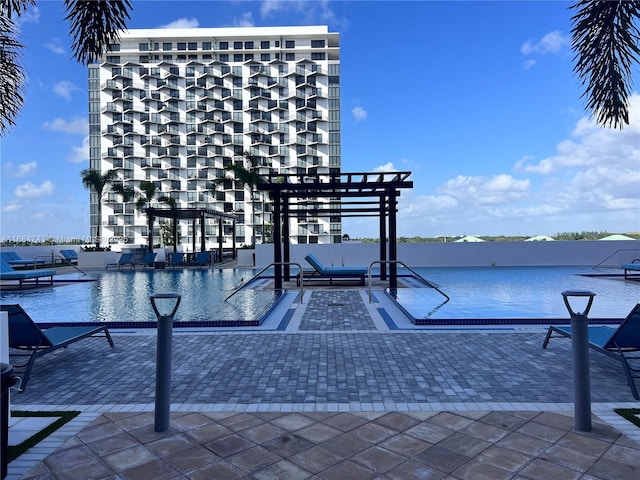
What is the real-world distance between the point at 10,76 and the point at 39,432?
4.74m

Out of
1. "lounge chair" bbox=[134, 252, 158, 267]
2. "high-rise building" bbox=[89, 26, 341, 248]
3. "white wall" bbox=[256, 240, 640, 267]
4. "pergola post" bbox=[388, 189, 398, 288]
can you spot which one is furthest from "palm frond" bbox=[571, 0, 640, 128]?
"high-rise building" bbox=[89, 26, 341, 248]

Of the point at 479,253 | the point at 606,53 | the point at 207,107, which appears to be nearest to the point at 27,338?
the point at 606,53

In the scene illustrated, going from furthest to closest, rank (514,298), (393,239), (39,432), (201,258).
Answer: (201,258)
(393,239)
(514,298)
(39,432)

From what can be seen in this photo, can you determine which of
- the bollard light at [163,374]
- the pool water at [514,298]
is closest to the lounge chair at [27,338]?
Result: the bollard light at [163,374]

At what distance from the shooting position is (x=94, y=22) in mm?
4812

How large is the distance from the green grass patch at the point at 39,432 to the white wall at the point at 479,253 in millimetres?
18004

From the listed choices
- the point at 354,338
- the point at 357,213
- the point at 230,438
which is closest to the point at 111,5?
the point at 230,438

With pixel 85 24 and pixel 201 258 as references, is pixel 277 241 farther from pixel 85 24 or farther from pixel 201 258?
pixel 201 258

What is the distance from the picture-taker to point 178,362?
5078 mm

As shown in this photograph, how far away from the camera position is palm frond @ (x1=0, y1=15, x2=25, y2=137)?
518 cm

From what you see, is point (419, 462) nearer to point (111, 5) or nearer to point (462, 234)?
point (111, 5)

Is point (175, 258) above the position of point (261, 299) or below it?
above

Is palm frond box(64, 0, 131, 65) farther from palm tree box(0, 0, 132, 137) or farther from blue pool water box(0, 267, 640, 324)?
blue pool water box(0, 267, 640, 324)

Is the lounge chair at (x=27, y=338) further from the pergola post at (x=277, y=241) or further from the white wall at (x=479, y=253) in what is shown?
the white wall at (x=479, y=253)
